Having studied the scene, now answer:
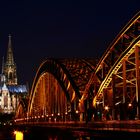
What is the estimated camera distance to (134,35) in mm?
54469

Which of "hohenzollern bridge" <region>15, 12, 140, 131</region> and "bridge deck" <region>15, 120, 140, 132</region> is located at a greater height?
"hohenzollern bridge" <region>15, 12, 140, 131</region>

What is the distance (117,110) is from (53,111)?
56.0 meters

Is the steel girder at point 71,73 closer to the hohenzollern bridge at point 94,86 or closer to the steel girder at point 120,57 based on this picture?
the hohenzollern bridge at point 94,86

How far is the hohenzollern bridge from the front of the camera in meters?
53.9

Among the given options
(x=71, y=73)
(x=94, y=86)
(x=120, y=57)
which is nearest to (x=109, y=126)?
(x=120, y=57)

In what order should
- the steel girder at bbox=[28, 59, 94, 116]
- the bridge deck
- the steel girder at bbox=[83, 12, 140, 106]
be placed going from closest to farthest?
the bridge deck < the steel girder at bbox=[83, 12, 140, 106] < the steel girder at bbox=[28, 59, 94, 116]

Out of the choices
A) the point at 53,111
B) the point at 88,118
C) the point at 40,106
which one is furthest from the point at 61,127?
the point at 40,106

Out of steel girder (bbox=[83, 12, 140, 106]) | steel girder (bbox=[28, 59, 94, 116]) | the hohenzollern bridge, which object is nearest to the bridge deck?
the hohenzollern bridge

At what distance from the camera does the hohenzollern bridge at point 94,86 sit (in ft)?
177

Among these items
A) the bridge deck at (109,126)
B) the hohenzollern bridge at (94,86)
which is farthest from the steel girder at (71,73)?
the bridge deck at (109,126)

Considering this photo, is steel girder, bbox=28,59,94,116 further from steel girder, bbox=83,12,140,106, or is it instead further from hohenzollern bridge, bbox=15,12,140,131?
steel girder, bbox=83,12,140,106

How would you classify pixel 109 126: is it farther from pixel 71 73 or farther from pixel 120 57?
pixel 71 73

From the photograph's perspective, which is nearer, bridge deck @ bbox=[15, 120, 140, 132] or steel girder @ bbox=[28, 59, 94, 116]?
bridge deck @ bbox=[15, 120, 140, 132]

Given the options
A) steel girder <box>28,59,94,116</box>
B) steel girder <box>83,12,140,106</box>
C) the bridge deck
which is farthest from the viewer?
steel girder <box>28,59,94,116</box>
